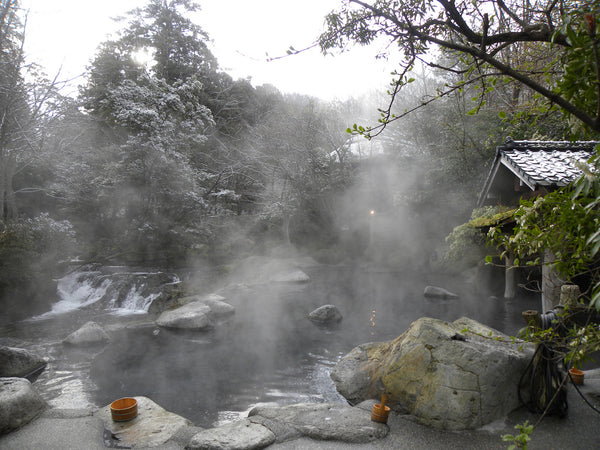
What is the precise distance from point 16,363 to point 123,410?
3.51 meters

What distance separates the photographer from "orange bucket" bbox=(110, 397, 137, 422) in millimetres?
3787

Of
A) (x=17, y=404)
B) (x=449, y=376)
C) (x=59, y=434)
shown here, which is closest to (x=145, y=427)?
(x=59, y=434)

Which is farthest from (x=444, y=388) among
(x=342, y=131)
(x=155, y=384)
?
(x=342, y=131)

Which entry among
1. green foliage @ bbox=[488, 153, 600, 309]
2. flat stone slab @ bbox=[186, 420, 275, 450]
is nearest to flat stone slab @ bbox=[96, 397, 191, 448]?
flat stone slab @ bbox=[186, 420, 275, 450]

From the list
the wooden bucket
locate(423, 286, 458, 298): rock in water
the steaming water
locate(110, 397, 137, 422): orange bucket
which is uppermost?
the wooden bucket

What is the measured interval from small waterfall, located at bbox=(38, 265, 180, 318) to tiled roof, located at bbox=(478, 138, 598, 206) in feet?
32.1

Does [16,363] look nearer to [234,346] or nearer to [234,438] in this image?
[234,346]

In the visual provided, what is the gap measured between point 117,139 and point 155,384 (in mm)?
13301

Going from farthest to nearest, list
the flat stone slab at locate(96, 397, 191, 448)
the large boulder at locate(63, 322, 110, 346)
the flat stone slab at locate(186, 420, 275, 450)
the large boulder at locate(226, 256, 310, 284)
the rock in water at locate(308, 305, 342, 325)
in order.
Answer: the large boulder at locate(226, 256, 310, 284)
the rock in water at locate(308, 305, 342, 325)
the large boulder at locate(63, 322, 110, 346)
the flat stone slab at locate(96, 397, 191, 448)
the flat stone slab at locate(186, 420, 275, 450)

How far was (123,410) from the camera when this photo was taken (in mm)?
3797

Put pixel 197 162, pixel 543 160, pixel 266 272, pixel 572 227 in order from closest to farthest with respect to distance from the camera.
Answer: pixel 572 227 → pixel 543 160 → pixel 266 272 → pixel 197 162

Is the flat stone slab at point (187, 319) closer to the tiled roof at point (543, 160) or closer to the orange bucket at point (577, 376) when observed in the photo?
the orange bucket at point (577, 376)

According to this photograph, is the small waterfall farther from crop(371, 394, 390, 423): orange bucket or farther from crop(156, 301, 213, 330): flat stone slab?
crop(371, 394, 390, 423): orange bucket

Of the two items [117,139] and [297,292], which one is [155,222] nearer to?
[117,139]
